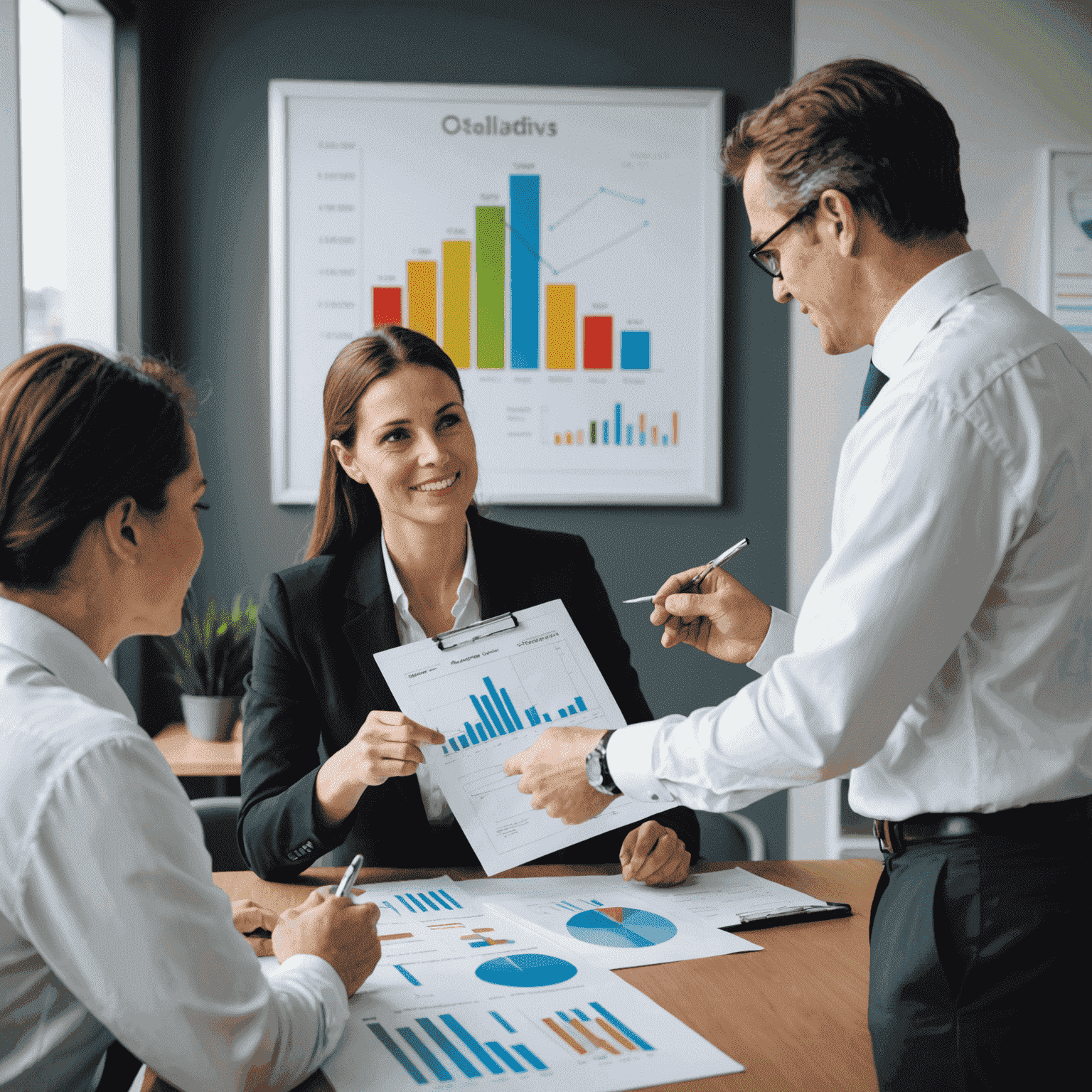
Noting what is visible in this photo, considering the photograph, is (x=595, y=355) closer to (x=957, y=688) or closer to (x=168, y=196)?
(x=168, y=196)

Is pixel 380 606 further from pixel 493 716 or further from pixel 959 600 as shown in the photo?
pixel 959 600

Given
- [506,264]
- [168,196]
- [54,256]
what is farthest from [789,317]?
[54,256]

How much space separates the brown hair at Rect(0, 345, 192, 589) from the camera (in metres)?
0.85

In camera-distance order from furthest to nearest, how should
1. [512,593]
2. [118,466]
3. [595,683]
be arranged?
[512,593], [595,683], [118,466]

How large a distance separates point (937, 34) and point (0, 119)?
272cm

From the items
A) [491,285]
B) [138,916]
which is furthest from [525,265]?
[138,916]

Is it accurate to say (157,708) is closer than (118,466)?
No

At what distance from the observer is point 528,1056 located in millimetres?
945

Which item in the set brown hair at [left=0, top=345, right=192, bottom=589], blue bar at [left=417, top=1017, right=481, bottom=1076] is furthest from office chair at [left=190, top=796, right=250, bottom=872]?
brown hair at [left=0, top=345, right=192, bottom=589]

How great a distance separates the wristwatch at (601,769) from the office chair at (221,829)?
2.94 ft

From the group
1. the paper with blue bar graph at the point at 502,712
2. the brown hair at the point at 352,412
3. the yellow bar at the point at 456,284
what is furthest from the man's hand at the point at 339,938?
the yellow bar at the point at 456,284

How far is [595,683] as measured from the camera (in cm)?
159

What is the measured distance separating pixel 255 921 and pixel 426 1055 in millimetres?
414

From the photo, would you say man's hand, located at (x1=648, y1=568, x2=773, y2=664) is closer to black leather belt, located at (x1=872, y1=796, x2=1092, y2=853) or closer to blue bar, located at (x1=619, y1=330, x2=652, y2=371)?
black leather belt, located at (x1=872, y1=796, x2=1092, y2=853)
